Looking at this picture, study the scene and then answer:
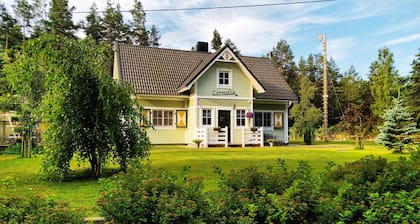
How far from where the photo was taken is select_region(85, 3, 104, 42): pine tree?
3700cm

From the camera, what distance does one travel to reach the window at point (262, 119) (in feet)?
66.8

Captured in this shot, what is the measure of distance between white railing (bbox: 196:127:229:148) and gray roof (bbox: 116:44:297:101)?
2622mm

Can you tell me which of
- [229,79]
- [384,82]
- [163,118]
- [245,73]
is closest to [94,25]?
[163,118]

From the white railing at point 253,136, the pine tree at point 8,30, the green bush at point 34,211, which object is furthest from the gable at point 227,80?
the pine tree at point 8,30

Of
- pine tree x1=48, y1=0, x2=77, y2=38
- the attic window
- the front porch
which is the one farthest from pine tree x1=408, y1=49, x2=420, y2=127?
pine tree x1=48, y1=0, x2=77, y2=38

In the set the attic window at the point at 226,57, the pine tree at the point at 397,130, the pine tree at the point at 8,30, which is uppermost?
the pine tree at the point at 8,30

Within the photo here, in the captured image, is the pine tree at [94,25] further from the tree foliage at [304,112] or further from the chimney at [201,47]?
the tree foliage at [304,112]

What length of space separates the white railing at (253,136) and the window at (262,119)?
1.31m

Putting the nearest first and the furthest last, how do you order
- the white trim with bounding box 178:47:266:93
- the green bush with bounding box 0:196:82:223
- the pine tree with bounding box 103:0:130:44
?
the green bush with bounding box 0:196:82:223
the white trim with bounding box 178:47:266:93
the pine tree with bounding box 103:0:130:44

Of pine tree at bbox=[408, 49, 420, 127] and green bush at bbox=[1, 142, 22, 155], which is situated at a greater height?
pine tree at bbox=[408, 49, 420, 127]

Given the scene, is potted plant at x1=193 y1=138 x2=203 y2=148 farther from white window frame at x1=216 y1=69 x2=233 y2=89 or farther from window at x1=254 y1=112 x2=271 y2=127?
window at x1=254 y1=112 x2=271 y2=127

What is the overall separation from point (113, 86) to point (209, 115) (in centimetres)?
1154

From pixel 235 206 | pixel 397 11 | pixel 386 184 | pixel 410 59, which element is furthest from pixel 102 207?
pixel 410 59

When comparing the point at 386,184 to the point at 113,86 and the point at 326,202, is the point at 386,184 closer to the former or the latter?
the point at 326,202
